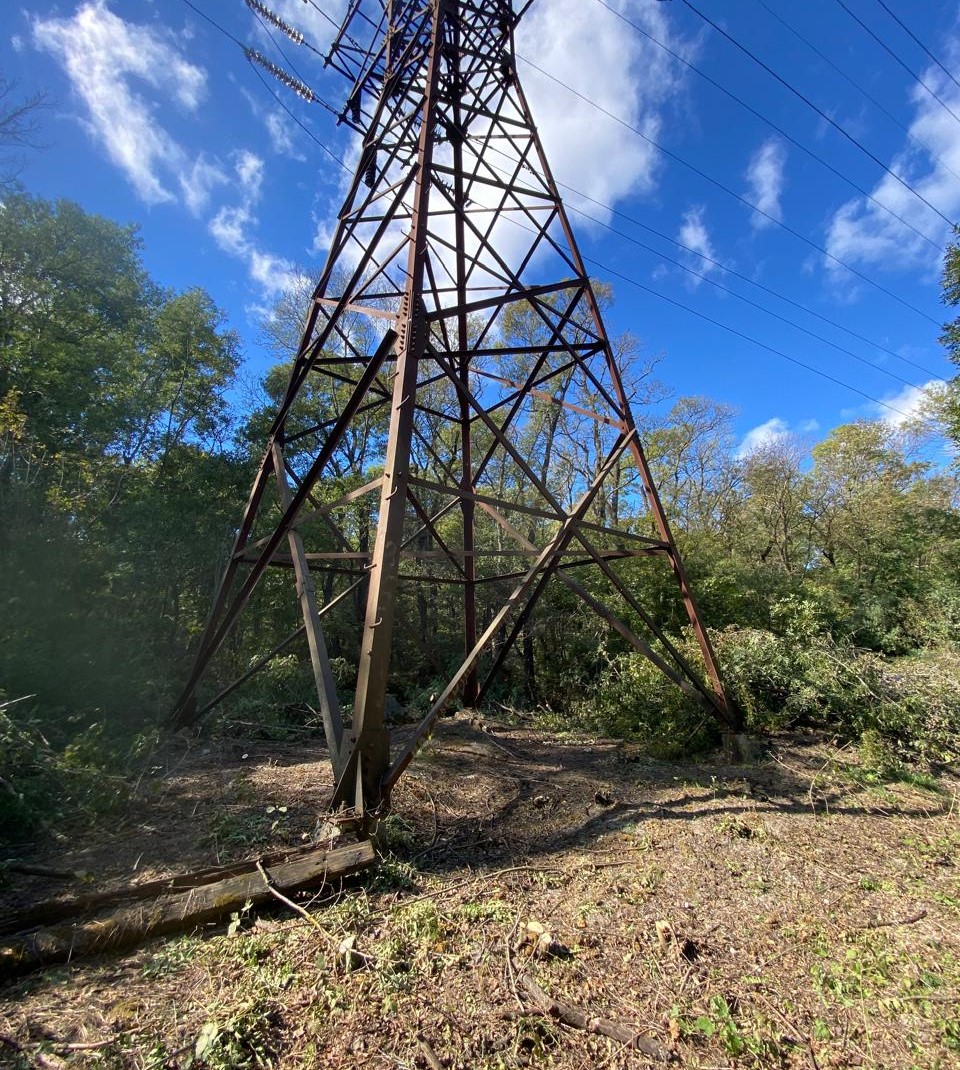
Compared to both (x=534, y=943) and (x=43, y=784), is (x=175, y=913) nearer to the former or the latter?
(x=534, y=943)

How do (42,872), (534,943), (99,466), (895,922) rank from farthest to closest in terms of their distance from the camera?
(99,466) → (42,872) → (895,922) → (534,943)

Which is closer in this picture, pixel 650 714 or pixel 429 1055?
pixel 429 1055

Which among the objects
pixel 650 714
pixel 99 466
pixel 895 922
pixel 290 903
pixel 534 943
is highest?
pixel 99 466

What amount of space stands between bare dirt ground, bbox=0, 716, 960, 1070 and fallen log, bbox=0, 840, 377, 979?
91 mm

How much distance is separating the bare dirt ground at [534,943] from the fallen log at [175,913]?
91 mm

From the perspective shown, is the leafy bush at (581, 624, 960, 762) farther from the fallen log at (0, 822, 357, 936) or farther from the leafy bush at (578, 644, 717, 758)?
the fallen log at (0, 822, 357, 936)

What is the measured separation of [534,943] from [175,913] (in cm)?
186

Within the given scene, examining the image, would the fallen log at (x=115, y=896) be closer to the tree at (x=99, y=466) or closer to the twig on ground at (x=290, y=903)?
the twig on ground at (x=290, y=903)

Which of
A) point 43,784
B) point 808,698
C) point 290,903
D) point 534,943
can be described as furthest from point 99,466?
point 808,698

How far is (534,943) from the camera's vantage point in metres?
2.60

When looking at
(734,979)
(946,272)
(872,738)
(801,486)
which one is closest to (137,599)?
(734,979)

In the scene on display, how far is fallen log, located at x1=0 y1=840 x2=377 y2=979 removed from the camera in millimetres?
2355

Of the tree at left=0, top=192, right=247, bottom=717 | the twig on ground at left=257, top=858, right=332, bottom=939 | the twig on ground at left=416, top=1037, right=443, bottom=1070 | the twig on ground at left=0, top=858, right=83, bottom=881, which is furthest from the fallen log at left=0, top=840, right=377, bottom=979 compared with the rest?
the tree at left=0, top=192, right=247, bottom=717

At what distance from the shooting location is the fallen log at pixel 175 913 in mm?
2355
